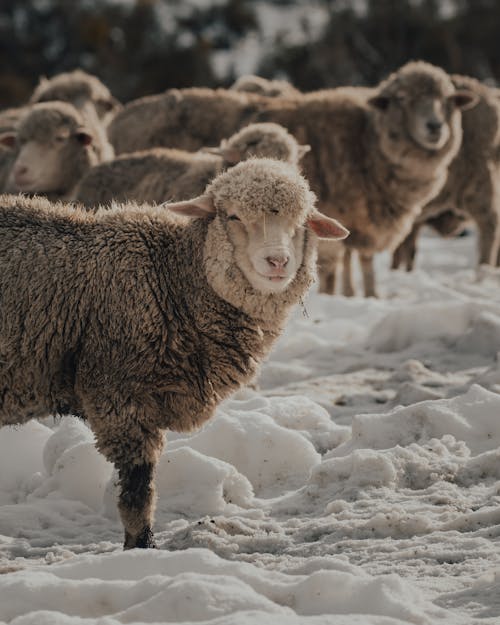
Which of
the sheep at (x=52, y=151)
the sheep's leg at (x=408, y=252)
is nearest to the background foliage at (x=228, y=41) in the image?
the sheep's leg at (x=408, y=252)

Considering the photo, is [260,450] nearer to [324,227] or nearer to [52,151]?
[324,227]

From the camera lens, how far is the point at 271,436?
20.5ft

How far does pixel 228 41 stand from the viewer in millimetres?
36938

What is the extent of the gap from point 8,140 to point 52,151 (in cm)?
68

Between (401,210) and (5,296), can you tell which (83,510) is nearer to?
(5,296)

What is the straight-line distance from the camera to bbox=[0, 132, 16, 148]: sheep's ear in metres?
10.6

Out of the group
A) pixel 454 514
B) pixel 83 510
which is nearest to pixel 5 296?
pixel 83 510

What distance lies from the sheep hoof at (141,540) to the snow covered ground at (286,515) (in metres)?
0.10

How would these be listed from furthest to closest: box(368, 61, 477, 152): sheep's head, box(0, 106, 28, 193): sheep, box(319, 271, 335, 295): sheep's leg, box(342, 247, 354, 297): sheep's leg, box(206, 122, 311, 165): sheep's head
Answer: box(342, 247, 354, 297): sheep's leg < box(319, 271, 335, 295): sheep's leg < box(368, 61, 477, 152): sheep's head < box(0, 106, 28, 193): sheep < box(206, 122, 311, 165): sheep's head

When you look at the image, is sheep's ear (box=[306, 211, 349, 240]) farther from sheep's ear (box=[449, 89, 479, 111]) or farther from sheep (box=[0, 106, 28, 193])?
sheep's ear (box=[449, 89, 479, 111])

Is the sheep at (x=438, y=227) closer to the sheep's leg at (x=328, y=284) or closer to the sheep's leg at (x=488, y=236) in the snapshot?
the sheep's leg at (x=488, y=236)

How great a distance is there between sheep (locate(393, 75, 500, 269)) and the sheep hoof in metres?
9.06

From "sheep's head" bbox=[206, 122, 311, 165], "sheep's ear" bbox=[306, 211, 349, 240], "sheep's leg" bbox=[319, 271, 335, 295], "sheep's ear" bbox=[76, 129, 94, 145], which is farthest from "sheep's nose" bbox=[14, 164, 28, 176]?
"sheep's ear" bbox=[306, 211, 349, 240]

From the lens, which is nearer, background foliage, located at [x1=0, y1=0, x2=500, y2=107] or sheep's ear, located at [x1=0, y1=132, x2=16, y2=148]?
sheep's ear, located at [x1=0, y1=132, x2=16, y2=148]
